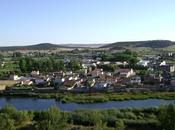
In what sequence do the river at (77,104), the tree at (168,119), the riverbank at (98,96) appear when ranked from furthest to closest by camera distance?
the riverbank at (98,96)
the river at (77,104)
the tree at (168,119)

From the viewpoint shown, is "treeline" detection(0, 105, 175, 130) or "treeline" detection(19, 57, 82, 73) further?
"treeline" detection(19, 57, 82, 73)

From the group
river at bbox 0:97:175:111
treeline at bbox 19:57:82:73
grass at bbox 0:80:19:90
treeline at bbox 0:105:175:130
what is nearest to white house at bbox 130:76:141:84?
river at bbox 0:97:175:111

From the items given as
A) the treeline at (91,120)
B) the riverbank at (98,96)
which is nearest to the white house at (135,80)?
the riverbank at (98,96)

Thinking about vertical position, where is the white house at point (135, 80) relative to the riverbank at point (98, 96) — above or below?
above

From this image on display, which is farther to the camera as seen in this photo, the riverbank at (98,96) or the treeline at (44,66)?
the treeline at (44,66)

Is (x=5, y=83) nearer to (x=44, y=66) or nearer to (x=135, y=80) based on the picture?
(x=44, y=66)

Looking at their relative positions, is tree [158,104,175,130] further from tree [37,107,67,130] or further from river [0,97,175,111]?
river [0,97,175,111]

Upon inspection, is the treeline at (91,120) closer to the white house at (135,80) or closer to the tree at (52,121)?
the tree at (52,121)

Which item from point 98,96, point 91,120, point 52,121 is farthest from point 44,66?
point 52,121

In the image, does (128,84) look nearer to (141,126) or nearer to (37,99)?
(37,99)
